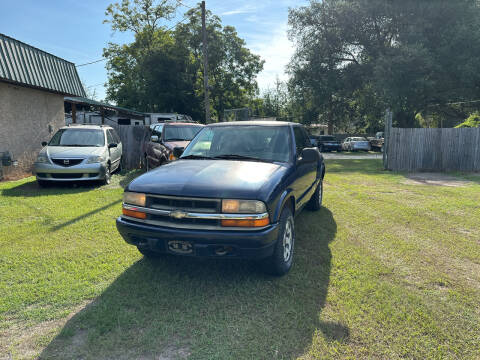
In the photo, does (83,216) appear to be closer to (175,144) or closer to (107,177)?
(107,177)

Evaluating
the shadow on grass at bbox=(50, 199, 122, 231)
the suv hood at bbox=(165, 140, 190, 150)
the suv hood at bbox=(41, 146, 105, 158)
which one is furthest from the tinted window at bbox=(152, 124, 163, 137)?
the shadow on grass at bbox=(50, 199, 122, 231)

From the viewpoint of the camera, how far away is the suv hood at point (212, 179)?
10.1 ft

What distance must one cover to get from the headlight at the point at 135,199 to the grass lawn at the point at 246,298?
850 mm

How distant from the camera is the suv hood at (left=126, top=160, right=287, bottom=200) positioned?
10.1 ft

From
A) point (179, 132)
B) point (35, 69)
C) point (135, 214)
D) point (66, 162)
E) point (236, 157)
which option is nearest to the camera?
point (135, 214)

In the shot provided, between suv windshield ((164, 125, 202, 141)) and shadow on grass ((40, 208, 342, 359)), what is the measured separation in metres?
6.94

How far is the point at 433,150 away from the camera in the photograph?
13430mm

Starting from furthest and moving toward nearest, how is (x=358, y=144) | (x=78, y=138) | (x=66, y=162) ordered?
(x=358, y=144) < (x=78, y=138) < (x=66, y=162)

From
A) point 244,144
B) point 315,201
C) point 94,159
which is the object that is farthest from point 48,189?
point 315,201

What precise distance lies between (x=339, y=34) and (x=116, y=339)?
26.7 metres

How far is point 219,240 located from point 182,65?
32694 mm

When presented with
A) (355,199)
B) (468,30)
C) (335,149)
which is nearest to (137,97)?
(335,149)

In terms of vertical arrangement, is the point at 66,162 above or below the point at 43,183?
above

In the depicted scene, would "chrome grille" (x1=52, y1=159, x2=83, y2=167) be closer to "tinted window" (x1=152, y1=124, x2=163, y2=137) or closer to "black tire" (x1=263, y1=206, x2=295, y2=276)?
"tinted window" (x1=152, y1=124, x2=163, y2=137)
